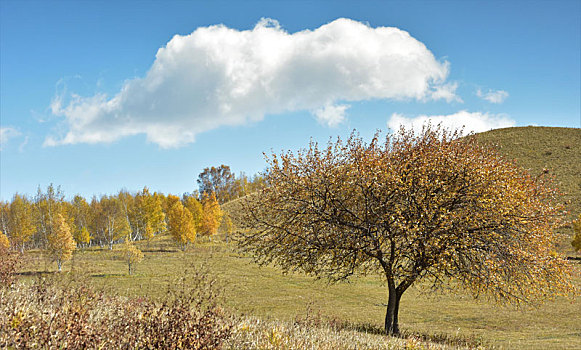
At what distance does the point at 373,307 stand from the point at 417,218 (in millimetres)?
15392

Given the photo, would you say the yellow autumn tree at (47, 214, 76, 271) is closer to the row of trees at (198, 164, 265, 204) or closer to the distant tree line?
the distant tree line

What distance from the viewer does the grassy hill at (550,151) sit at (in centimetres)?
6812

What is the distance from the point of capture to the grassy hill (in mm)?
68125

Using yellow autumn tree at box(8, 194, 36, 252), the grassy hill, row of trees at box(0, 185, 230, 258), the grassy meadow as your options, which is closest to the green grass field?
the grassy meadow

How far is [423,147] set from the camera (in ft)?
57.5

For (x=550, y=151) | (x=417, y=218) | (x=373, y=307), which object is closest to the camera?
(x=417, y=218)

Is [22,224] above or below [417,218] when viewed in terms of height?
below

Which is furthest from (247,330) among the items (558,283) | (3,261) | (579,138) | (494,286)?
(579,138)

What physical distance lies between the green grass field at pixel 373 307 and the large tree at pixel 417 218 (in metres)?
A: 2.64

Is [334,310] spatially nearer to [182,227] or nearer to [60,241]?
[60,241]

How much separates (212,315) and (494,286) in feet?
39.0

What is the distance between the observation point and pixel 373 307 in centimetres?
2870

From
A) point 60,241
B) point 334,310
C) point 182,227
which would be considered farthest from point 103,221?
point 334,310

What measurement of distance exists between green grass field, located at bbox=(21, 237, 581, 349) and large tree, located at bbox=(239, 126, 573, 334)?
2.64 meters
